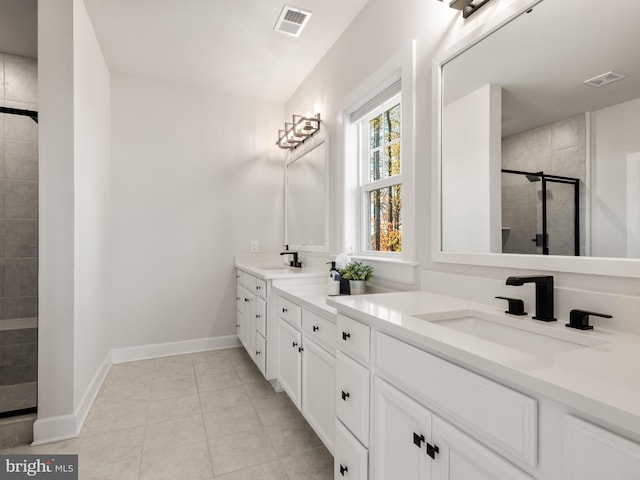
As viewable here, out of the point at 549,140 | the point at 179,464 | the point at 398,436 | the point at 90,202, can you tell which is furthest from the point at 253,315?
the point at 549,140

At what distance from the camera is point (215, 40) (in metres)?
2.68

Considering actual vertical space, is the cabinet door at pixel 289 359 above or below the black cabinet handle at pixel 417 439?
below

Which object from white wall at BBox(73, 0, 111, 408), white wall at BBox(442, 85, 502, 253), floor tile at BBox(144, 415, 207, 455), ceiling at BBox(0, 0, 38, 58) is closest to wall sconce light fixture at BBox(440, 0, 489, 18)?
white wall at BBox(442, 85, 502, 253)

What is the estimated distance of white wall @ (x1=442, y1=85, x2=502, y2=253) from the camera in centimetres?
135

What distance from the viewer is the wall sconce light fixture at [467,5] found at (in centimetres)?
140

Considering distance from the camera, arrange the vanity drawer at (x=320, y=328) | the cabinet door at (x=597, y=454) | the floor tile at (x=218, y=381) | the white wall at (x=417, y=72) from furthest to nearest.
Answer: the floor tile at (x=218, y=381), the vanity drawer at (x=320, y=328), the white wall at (x=417, y=72), the cabinet door at (x=597, y=454)

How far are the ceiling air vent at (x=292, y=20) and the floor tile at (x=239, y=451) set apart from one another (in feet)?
8.83

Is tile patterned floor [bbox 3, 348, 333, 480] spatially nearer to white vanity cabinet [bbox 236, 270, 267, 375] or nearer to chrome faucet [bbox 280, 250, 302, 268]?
white vanity cabinet [bbox 236, 270, 267, 375]

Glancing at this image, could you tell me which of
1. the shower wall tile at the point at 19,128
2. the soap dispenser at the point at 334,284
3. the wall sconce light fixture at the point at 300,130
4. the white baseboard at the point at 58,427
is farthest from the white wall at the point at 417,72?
the shower wall tile at the point at 19,128

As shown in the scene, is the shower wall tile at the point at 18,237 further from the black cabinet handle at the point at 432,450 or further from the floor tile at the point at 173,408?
the black cabinet handle at the point at 432,450

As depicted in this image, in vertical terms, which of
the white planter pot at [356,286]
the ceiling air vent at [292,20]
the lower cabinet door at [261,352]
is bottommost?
the lower cabinet door at [261,352]

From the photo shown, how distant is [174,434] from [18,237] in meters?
2.16

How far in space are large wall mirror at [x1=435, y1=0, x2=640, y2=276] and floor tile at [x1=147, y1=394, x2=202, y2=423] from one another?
196 cm

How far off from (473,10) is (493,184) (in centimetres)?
74
